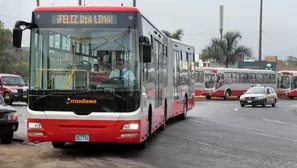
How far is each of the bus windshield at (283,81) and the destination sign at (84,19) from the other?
46.7m

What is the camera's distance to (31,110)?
986 cm

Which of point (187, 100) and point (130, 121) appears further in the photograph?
point (187, 100)

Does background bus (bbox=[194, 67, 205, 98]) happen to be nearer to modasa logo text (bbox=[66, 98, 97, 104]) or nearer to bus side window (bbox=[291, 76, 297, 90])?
bus side window (bbox=[291, 76, 297, 90])

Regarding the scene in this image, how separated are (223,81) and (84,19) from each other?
3759 centimetres


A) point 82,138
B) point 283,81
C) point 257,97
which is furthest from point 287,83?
point 82,138

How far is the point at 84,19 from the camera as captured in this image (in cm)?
1006

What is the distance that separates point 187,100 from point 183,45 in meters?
2.92

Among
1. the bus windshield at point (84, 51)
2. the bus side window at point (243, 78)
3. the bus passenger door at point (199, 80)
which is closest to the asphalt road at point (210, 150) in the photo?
the bus windshield at point (84, 51)

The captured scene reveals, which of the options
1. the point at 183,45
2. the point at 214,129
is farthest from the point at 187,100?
the point at 214,129

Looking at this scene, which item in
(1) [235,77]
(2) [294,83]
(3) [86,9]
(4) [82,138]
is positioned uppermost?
(3) [86,9]

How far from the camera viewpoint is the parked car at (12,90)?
28.9 m

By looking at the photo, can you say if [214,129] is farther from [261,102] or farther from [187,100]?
[261,102]

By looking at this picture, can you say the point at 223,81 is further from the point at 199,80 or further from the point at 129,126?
the point at 129,126

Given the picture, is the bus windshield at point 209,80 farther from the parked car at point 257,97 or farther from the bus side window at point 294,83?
the bus side window at point 294,83
